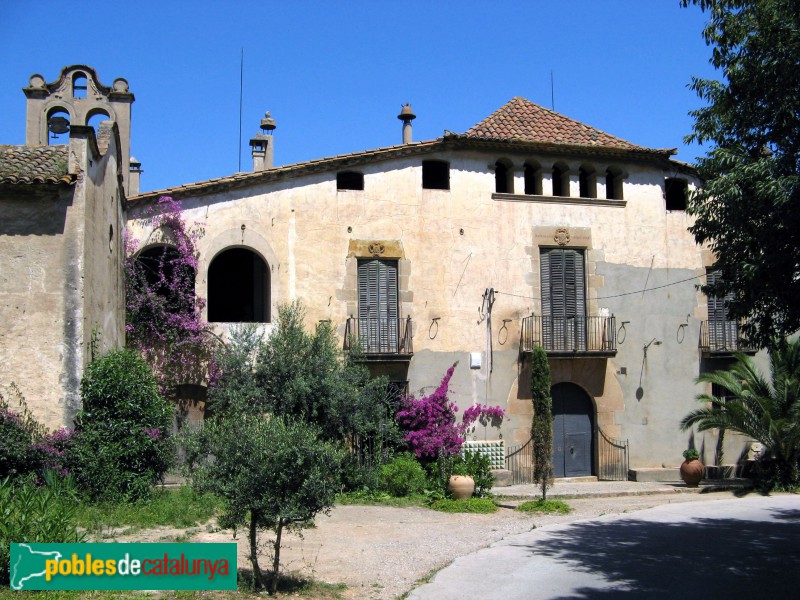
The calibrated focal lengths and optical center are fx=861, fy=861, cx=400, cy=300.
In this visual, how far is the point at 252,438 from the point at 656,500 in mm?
12406

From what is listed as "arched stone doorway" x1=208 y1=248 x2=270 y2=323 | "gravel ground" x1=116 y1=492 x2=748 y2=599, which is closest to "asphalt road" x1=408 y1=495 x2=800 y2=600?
"gravel ground" x1=116 y1=492 x2=748 y2=599

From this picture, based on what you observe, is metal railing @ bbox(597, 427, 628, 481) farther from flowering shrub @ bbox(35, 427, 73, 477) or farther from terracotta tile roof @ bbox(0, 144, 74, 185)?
terracotta tile roof @ bbox(0, 144, 74, 185)

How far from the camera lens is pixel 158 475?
1633cm

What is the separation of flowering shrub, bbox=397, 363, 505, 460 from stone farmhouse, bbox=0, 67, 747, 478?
0.45 meters

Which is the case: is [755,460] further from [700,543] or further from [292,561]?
[292,561]

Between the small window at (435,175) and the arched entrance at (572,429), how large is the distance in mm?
6110

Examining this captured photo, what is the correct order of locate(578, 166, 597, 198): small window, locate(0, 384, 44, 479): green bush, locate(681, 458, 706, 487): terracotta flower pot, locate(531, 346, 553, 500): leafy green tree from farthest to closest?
locate(578, 166, 597, 198): small window → locate(681, 458, 706, 487): terracotta flower pot → locate(531, 346, 553, 500): leafy green tree → locate(0, 384, 44, 479): green bush

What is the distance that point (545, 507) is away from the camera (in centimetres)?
1759

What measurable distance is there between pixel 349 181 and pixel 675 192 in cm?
924

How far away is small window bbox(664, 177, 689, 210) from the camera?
938 inches

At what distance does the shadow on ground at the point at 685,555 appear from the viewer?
1081 centimetres

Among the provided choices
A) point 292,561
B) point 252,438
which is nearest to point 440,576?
point 292,561

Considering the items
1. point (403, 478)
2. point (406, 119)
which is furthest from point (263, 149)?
point (403, 478)

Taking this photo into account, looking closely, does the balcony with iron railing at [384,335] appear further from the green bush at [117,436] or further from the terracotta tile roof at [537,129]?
the green bush at [117,436]
